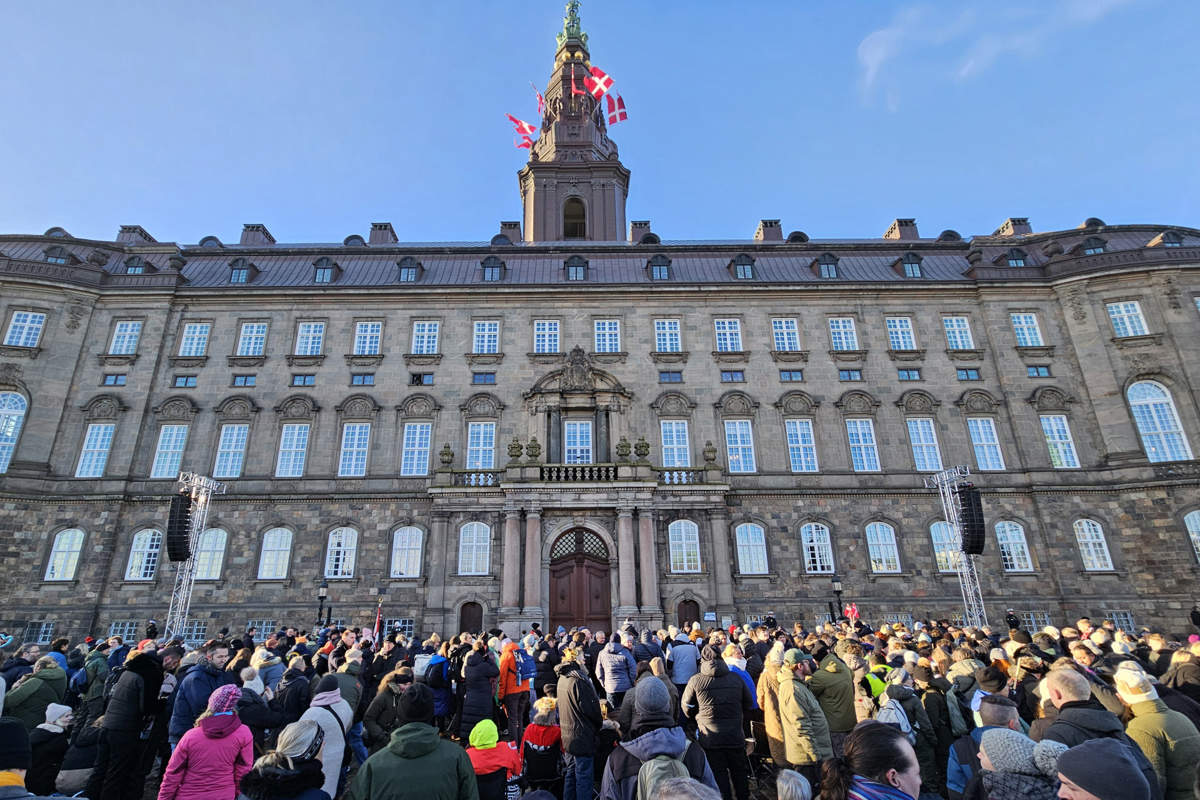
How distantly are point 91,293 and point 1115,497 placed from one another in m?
50.6

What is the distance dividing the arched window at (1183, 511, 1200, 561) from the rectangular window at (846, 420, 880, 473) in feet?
42.5

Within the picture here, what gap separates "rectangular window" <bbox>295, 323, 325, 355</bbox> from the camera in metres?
32.6

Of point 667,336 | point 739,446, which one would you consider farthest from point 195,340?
point 739,446

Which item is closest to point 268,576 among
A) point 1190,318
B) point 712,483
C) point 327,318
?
point 327,318

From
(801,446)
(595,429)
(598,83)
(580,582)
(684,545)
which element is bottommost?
(580,582)

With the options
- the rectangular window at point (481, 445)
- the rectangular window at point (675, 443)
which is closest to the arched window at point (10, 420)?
the rectangular window at point (481, 445)

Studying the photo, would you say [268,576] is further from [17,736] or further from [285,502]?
[17,736]

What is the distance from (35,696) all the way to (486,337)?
26.0 m

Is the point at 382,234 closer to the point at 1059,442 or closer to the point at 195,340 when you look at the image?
the point at 195,340

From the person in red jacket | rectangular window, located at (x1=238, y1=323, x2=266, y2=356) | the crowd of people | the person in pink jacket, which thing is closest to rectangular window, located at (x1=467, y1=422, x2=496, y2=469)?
rectangular window, located at (x1=238, y1=323, x2=266, y2=356)

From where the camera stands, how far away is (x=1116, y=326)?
31906 millimetres

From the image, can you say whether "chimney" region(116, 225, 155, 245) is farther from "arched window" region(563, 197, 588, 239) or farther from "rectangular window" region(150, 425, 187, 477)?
"arched window" region(563, 197, 588, 239)

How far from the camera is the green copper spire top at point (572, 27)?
→ 54531 millimetres

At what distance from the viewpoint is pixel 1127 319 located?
105 ft
